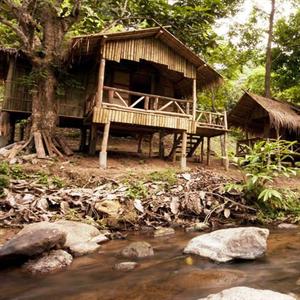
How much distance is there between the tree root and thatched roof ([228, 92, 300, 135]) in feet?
28.8

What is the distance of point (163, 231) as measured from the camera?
746cm

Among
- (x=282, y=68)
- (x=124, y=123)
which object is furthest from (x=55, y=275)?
(x=282, y=68)

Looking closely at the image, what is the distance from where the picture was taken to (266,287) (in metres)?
4.45

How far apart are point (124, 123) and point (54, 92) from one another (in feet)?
9.79

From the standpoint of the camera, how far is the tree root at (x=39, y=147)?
1024 cm

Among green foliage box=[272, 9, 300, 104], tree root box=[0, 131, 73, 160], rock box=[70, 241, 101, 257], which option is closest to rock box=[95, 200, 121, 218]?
rock box=[70, 241, 101, 257]

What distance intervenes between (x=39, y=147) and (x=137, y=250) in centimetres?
600

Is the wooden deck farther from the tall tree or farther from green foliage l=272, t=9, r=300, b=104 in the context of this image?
green foliage l=272, t=9, r=300, b=104

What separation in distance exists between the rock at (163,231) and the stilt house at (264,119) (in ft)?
24.4

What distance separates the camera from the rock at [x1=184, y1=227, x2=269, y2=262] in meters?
5.56

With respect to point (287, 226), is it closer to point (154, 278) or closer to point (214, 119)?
point (154, 278)

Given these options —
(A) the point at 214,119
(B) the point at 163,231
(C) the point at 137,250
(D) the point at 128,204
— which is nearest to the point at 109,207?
(D) the point at 128,204

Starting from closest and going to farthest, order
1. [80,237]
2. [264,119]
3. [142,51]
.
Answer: [80,237]
[142,51]
[264,119]

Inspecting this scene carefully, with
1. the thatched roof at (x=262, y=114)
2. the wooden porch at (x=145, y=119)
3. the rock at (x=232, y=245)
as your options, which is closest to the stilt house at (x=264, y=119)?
the thatched roof at (x=262, y=114)
